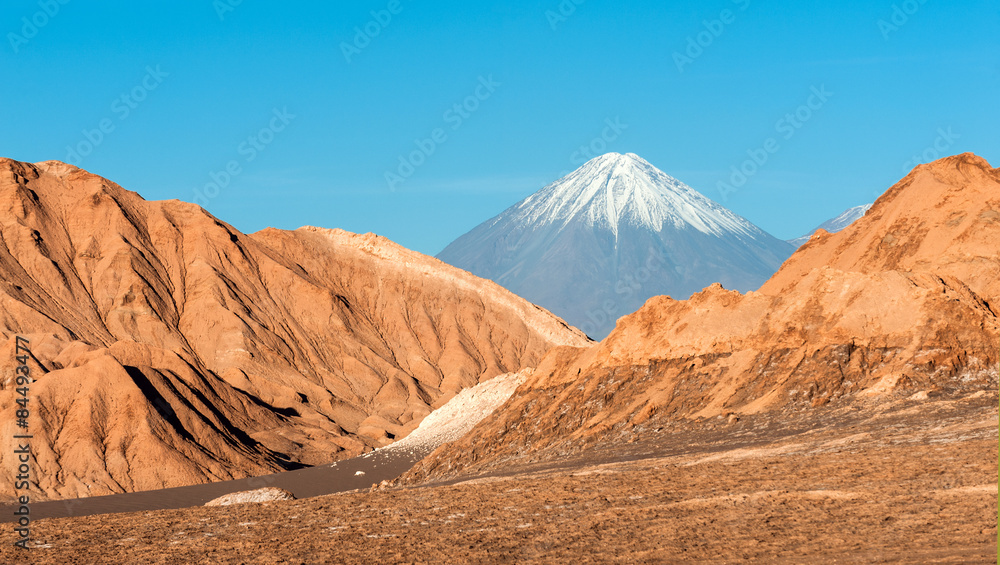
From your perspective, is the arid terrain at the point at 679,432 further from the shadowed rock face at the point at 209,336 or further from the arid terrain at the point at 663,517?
the shadowed rock face at the point at 209,336

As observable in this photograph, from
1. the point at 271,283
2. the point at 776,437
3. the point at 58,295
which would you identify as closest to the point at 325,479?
the point at 776,437

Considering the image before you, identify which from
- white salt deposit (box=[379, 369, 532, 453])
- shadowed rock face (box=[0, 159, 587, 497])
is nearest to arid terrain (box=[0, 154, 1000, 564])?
white salt deposit (box=[379, 369, 532, 453])

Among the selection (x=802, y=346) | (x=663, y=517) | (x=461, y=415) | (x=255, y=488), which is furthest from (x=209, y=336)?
(x=663, y=517)

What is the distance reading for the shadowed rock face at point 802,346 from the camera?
28.3 metres

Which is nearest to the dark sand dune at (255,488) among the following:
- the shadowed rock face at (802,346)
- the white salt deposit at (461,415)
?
the white salt deposit at (461,415)

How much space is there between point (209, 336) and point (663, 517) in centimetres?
6187

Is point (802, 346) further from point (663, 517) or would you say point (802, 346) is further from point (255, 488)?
point (255, 488)

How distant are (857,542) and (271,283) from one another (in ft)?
241

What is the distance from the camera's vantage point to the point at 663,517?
1644 centimetres

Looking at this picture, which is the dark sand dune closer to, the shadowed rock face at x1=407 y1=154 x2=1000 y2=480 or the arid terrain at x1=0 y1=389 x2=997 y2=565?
the shadowed rock face at x1=407 y1=154 x2=1000 y2=480

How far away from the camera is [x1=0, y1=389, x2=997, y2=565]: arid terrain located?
14.1 meters

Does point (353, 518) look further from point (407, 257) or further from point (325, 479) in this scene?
point (407, 257)

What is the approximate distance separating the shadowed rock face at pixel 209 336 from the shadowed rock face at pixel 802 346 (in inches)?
631

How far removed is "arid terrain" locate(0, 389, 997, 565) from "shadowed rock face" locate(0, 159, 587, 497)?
980 inches
